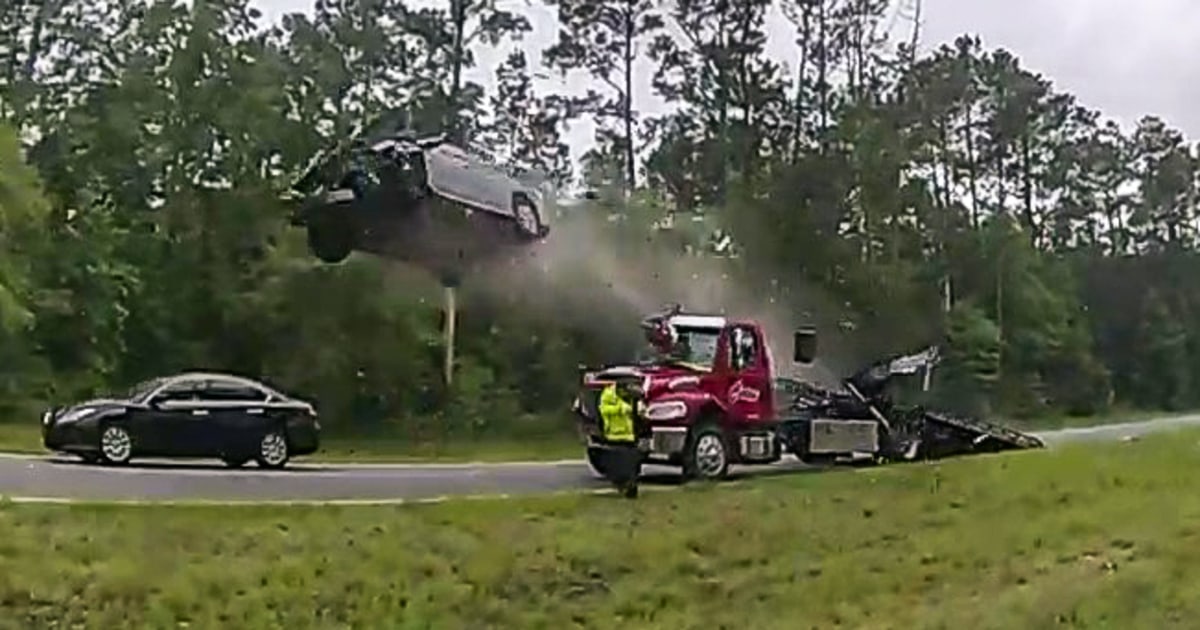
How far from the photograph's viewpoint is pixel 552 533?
1436 cm

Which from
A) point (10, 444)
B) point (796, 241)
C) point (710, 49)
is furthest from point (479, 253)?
point (710, 49)

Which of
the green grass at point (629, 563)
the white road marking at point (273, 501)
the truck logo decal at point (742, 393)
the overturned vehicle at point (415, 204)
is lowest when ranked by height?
the green grass at point (629, 563)

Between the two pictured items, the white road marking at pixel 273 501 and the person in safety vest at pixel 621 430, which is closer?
the white road marking at pixel 273 501

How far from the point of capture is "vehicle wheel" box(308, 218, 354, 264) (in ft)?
70.7

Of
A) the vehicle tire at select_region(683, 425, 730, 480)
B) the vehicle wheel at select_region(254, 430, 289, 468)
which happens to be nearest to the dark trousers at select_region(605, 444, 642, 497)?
the vehicle tire at select_region(683, 425, 730, 480)

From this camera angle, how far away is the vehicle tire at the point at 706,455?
59.2ft

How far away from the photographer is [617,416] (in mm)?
17234

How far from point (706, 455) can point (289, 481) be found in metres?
4.65

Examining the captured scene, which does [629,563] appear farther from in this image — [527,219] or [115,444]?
[527,219]

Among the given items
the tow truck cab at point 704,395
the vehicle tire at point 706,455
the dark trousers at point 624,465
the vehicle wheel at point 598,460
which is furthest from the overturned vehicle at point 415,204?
the vehicle tire at point 706,455

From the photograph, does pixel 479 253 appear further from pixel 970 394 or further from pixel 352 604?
pixel 970 394

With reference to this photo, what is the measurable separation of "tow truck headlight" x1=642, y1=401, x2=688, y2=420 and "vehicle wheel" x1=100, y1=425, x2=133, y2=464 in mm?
6220

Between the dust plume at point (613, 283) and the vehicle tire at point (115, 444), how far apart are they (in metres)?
7.71

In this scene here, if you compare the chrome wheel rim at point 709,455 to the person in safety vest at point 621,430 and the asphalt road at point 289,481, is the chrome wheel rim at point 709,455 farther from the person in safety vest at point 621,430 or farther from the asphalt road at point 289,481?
the person in safety vest at point 621,430
